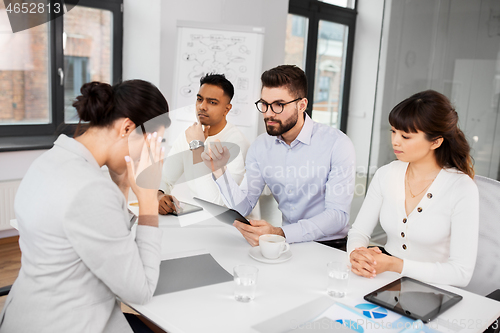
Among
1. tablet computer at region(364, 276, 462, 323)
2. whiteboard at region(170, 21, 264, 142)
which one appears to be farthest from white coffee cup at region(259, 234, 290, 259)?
whiteboard at region(170, 21, 264, 142)

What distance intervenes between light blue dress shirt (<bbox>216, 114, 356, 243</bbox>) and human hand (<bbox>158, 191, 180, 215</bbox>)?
259 mm

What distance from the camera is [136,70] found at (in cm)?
393

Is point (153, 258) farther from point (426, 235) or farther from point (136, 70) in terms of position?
point (136, 70)

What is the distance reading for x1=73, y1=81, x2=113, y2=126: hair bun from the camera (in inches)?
43.9

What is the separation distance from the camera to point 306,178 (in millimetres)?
2070

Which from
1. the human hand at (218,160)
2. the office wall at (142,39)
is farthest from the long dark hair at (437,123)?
the office wall at (142,39)

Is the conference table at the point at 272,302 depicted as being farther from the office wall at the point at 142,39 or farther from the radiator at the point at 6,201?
the office wall at the point at 142,39

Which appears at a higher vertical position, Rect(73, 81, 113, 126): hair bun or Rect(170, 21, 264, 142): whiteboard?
Rect(170, 21, 264, 142): whiteboard

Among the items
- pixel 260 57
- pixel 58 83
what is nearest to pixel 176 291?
pixel 260 57

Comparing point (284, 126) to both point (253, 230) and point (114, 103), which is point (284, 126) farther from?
point (114, 103)

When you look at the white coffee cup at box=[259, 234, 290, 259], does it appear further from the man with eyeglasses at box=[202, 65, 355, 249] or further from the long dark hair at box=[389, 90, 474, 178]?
the long dark hair at box=[389, 90, 474, 178]

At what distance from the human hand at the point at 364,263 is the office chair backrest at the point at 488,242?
1.60ft

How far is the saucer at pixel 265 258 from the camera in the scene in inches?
55.0

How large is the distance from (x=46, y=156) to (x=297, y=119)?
4.20 feet
